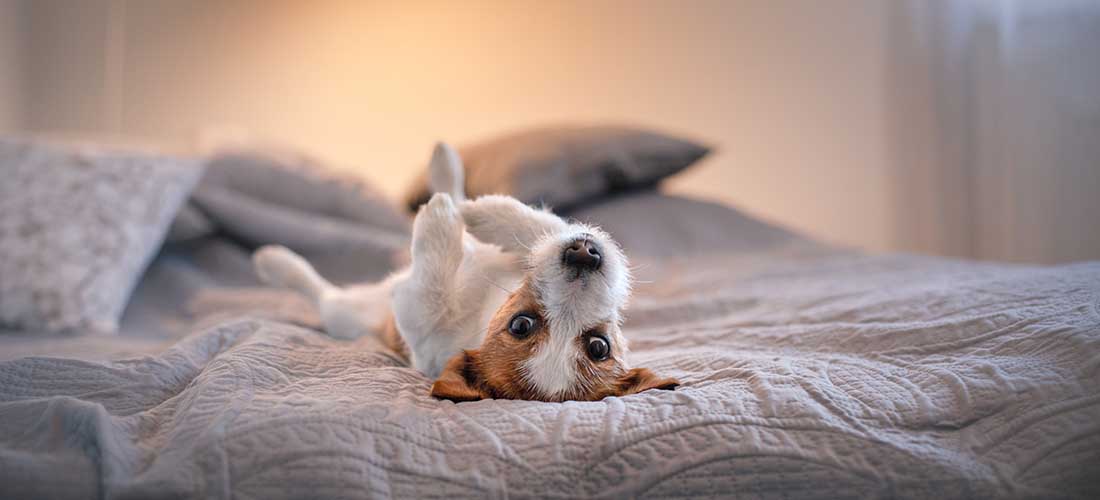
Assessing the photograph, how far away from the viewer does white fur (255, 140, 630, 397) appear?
43.7 inches

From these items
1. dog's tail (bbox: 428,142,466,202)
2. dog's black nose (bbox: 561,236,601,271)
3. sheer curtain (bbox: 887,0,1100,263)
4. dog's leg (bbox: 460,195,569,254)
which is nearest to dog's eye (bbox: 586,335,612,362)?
dog's black nose (bbox: 561,236,601,271)

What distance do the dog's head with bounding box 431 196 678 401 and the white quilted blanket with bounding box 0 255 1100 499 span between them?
8 centimetres

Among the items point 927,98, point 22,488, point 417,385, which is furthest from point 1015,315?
point 927,98

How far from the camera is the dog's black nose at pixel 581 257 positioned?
3.70 feet

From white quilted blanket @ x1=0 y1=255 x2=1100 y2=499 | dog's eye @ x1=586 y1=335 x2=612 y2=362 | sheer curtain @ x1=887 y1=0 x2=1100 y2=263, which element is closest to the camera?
white quilted blanket @ x1=0 y1=255 x2=1100 y2=499

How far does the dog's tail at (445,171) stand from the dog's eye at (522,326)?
516 mm

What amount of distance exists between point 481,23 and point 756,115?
5.27ft

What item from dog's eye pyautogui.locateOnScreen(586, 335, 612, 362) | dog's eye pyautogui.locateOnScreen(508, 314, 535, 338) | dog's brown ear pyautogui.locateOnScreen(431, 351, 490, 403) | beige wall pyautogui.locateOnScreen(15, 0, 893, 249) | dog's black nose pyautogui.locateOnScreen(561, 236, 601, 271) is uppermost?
beige wall pyautogui.locateOnScreen(15, 0, 893, 249)

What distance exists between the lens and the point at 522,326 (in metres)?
1.12

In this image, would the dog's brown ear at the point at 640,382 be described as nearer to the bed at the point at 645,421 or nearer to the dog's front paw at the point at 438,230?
the bed at the point at 645,421

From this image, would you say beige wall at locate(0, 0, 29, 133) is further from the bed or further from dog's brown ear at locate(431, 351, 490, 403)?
dog's brown ear at locate(431, 351, 490, 403)

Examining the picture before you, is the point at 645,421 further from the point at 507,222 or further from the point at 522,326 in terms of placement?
the point at 507,222

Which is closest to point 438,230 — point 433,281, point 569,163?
point 433,281

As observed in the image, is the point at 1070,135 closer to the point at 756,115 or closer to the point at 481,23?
the point at 756,115
